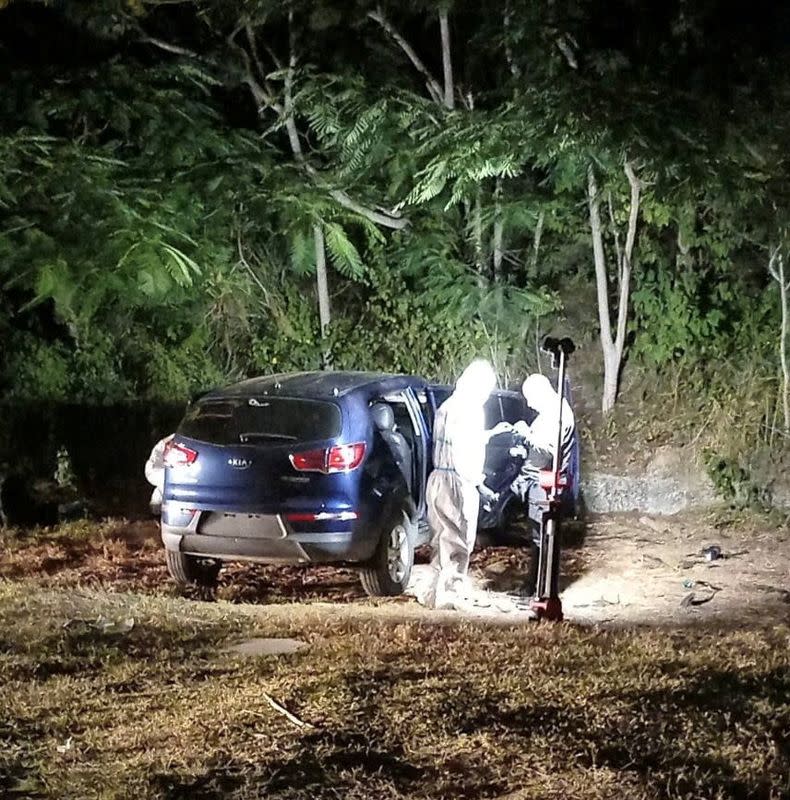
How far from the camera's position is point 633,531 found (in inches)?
Result: 452

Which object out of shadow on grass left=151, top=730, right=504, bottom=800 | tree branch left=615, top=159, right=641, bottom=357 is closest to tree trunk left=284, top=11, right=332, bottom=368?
tree branch left=615, top=159, right=641, bottom=357

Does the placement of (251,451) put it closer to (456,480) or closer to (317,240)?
(456,480)

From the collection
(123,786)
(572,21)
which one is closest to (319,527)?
(123,786)

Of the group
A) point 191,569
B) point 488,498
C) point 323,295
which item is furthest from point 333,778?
point 323,295

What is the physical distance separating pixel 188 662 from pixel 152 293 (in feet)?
21.4

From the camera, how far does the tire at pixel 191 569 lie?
8.55 meters

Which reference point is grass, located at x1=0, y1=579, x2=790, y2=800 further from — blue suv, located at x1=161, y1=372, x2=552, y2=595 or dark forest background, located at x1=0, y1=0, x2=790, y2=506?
dark forest background, located at x1=0, y1=0, x2=790, y2=506

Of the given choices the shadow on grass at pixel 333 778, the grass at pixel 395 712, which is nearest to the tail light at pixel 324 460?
the grass at pixel 395 712

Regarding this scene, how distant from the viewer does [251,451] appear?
7957mm

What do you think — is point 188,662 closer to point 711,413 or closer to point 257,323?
point 711,413

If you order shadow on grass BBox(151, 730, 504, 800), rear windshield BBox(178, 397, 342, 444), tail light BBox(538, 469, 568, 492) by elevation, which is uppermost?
rear windshield BBox(178, 397, 342, 444)

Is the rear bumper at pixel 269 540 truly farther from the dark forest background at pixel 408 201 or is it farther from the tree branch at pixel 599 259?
the tree branch at pixel 599 259

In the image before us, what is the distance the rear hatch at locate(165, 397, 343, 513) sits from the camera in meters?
7.87

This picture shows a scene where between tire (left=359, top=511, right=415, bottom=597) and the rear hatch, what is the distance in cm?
75
